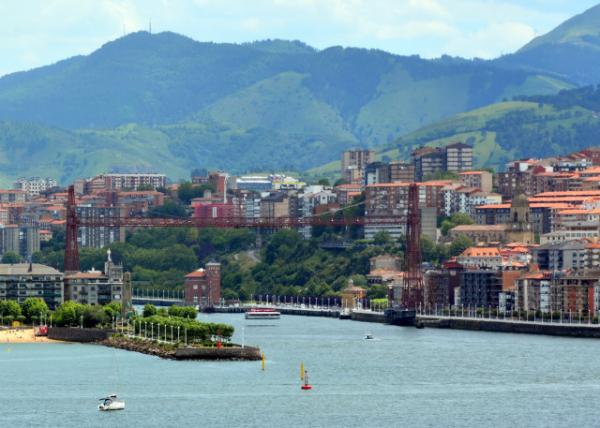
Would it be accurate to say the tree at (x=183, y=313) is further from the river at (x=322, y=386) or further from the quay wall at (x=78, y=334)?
the river at (x=322, y=386)

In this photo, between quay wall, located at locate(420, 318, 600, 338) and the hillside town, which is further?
the hillside town

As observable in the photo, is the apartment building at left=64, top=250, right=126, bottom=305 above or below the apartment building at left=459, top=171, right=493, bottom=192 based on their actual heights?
below

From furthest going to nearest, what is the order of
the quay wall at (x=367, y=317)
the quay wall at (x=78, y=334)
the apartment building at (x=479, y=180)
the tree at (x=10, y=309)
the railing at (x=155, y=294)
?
the apartment building at (x=479, y=180) < the railing at (x=155, y=294) < the quay wall at (x=367, y=317) < the tree at (x=10, y=309) < the quay wall at (x=78, y=334)

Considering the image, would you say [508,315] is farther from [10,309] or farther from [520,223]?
[520,223]

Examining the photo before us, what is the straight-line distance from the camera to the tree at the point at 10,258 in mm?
177375

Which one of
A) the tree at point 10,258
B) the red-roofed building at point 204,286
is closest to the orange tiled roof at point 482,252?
the red-roofed building at point 204,286

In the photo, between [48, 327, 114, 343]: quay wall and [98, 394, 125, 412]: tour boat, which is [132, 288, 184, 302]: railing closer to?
[48, 327, 114, 343]: quay wall

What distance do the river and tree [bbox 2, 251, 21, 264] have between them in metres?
80.4

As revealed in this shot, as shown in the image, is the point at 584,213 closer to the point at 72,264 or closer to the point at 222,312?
the point at 222,312

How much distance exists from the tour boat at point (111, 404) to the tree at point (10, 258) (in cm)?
10892

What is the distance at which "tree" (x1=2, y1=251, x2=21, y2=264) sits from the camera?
177m

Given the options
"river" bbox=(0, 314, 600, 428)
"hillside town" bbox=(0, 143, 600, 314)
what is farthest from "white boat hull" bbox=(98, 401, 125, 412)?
"hillside town" bbox=(0, 143, 600, 314)

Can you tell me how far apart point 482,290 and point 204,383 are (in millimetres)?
55520

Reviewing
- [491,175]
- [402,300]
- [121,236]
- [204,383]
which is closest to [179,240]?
[121,236]
